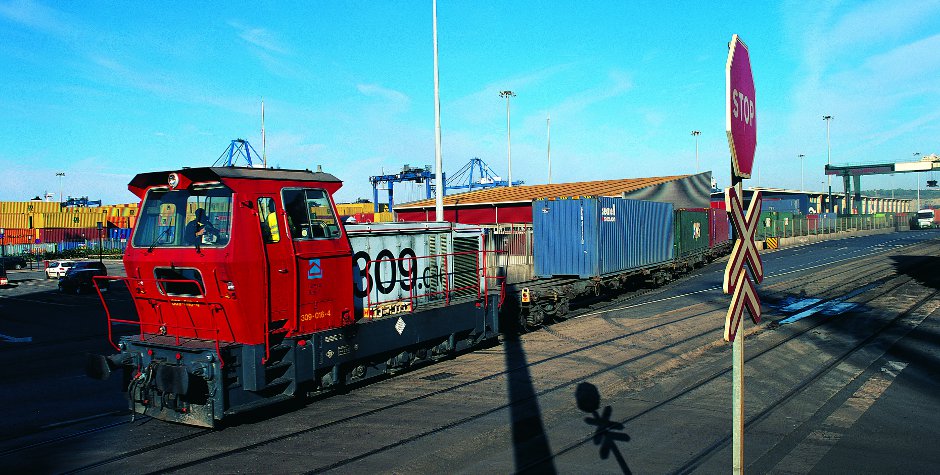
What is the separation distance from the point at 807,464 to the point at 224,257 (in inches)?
284

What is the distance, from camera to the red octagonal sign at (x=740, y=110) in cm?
338

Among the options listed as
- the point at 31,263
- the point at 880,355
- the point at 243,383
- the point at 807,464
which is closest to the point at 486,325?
the point at 243,383

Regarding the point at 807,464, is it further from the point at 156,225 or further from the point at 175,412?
the point at 156,225

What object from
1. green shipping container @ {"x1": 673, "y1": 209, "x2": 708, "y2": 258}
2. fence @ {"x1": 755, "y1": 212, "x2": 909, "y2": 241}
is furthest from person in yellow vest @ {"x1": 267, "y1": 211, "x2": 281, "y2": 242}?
fence @ {"x1": 755, "y1": 212, "x2": 909, "y2": 241}

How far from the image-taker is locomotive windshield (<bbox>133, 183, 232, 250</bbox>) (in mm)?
8023

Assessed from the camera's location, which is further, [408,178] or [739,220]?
[408,178]

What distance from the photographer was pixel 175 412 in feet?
27.0

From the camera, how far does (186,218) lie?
27.3 feet

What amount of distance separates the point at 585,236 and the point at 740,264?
15.9 m

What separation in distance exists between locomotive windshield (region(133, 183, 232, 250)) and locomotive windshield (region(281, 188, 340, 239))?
2.73ft

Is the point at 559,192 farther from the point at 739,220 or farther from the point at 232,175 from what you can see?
the point at 739,220

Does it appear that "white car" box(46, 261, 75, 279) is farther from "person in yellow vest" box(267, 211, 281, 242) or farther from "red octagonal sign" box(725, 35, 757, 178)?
"red octagonal sign" box(725, 35, 757, 178)

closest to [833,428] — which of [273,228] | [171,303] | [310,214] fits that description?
[310,214]

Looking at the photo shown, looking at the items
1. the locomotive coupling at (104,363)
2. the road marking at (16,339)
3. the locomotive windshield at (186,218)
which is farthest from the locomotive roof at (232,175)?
the road marking at (16,339)
